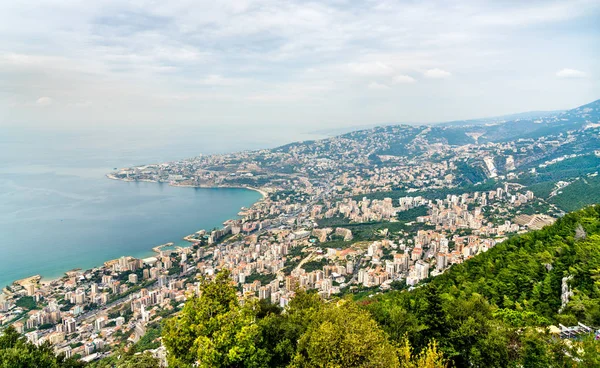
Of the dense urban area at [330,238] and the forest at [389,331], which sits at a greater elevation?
the forest at [389,331]

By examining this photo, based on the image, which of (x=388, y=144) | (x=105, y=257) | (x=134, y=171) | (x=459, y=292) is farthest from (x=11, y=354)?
(x=388, y=144)

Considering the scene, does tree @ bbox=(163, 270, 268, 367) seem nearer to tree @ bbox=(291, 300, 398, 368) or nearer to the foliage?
the foliage

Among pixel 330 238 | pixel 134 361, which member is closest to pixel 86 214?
pixel 330 238

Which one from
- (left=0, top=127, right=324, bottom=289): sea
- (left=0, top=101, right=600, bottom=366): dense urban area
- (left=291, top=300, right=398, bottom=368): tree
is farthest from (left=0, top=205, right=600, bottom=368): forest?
(left=0, top=127, right=324, bottom=289): sea

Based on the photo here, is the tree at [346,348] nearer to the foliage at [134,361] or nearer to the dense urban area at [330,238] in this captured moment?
the dense urban area at [330,238]

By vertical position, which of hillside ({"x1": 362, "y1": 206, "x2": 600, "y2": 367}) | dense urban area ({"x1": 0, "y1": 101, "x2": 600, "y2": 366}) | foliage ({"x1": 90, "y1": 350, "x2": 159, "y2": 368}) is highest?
foliage ({"x1": 90, "y1": 350, "x2": 159, "y2": 368})

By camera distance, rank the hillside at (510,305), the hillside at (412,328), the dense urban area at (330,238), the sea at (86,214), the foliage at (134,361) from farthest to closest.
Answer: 1. the sea at (86,214)
2. the dense urban area at (330,238)
3. the hillside at (510,305)
4. the foliage at (134,361)
5. the hillside at (412,328)

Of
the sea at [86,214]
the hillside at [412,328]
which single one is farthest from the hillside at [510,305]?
the sea at [86,214]

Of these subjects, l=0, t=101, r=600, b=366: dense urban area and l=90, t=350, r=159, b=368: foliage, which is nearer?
l=90, t=350, r=159, b=368: foliage
